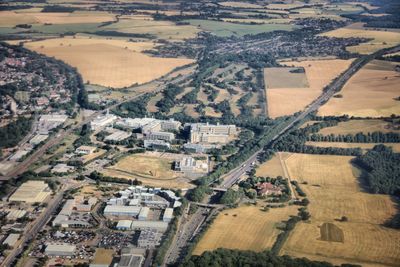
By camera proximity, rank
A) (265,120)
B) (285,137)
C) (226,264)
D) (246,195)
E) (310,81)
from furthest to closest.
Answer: (310,81)
(265,120)
(285,137)
(246,195)
(226,264)

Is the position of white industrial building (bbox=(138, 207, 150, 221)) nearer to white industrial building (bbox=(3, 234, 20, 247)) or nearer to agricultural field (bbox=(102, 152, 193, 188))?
agricultural field (bbox=(102, 152, 193, 188))

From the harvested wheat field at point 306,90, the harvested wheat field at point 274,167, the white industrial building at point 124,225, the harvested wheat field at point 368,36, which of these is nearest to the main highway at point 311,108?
the harvested wheat field at point 306,90

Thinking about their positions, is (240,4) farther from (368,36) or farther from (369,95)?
(369,95)

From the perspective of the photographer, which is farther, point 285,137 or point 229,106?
point 229,106

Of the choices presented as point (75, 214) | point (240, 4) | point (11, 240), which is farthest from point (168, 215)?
point (240, 4)

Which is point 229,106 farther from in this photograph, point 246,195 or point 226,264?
point 226,264

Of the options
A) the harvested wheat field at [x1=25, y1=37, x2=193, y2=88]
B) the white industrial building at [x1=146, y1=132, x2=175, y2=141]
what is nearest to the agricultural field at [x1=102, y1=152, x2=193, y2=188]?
the white industrial building at [x1=146, y1=132, x2=175, y2=141]

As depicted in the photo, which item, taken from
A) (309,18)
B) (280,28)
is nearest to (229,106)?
(280,28)
